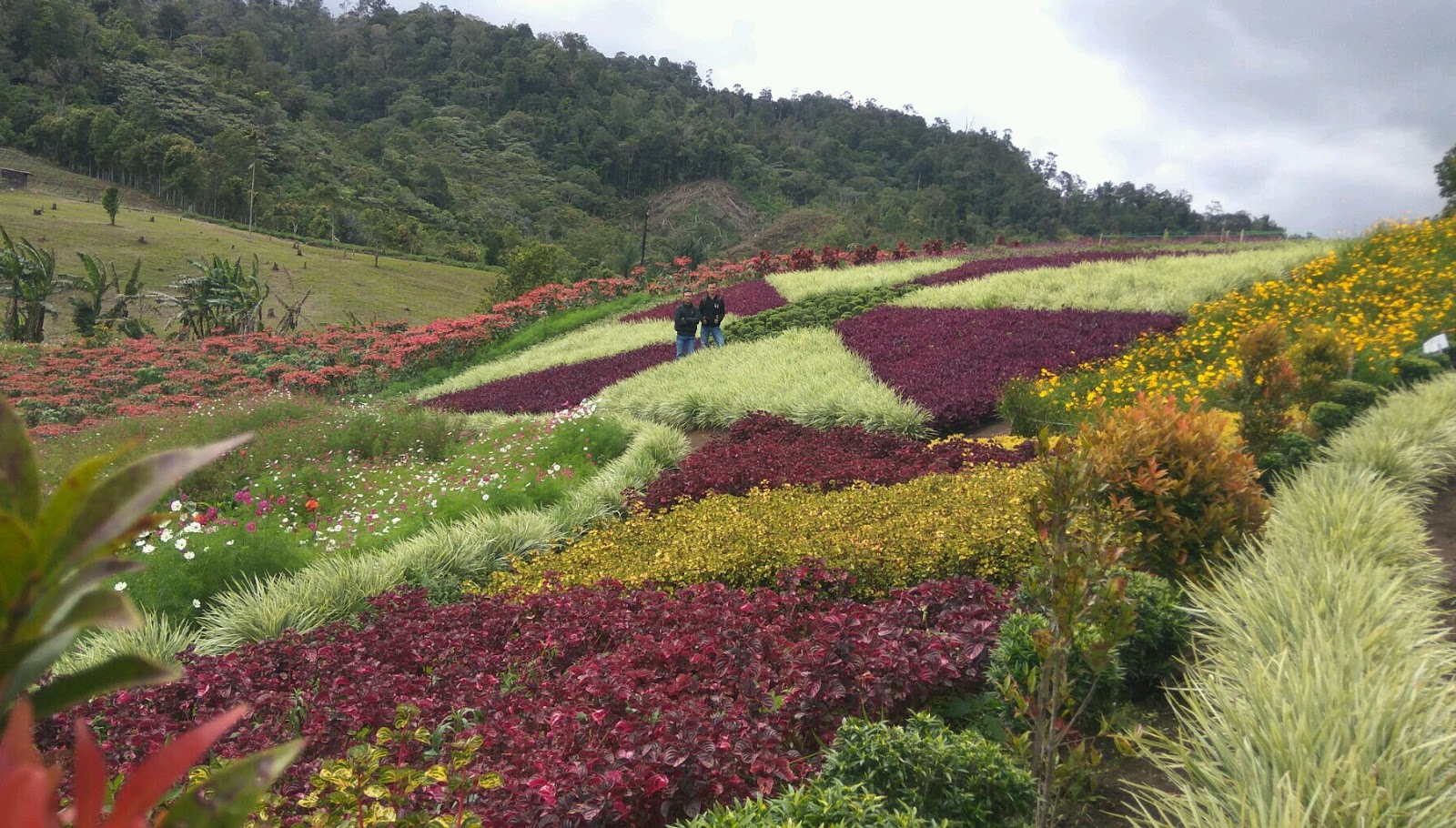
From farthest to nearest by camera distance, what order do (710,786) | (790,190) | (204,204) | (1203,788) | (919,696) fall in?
(790,190) → (204,204) → (919,696) → (710,786) → (1203,788)

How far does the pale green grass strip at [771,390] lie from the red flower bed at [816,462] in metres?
A: 0.62

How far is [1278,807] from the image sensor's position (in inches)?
93.9

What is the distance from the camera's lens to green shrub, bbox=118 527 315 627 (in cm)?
571

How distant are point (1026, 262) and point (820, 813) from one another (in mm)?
19014

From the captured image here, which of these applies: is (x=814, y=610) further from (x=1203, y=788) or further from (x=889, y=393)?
(x=889, y=393)

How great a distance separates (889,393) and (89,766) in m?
9.87

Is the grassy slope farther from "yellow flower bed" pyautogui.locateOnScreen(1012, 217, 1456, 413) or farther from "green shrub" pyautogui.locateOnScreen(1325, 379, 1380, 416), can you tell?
"green shrub" pyautogui.locateOnScreen(1325, 379, 1380, 416)

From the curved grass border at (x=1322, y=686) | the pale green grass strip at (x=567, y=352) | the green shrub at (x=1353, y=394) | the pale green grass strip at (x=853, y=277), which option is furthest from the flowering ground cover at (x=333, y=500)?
the pale green grass strip at (x=853, y=277)

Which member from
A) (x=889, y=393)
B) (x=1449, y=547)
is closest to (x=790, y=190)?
(x=889, y=393)

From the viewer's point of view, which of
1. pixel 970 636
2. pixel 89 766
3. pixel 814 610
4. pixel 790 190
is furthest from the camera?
pixel 790 190

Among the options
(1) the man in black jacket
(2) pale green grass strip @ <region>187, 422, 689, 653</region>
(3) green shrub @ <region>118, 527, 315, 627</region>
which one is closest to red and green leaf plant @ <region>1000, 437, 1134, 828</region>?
(2) pale green grass strip @ <region>187, 422, 689, 653</region>

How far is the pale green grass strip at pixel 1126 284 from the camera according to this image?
13.8 m

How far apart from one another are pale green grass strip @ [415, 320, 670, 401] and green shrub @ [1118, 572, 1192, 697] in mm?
13611

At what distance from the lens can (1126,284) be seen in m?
14.7
